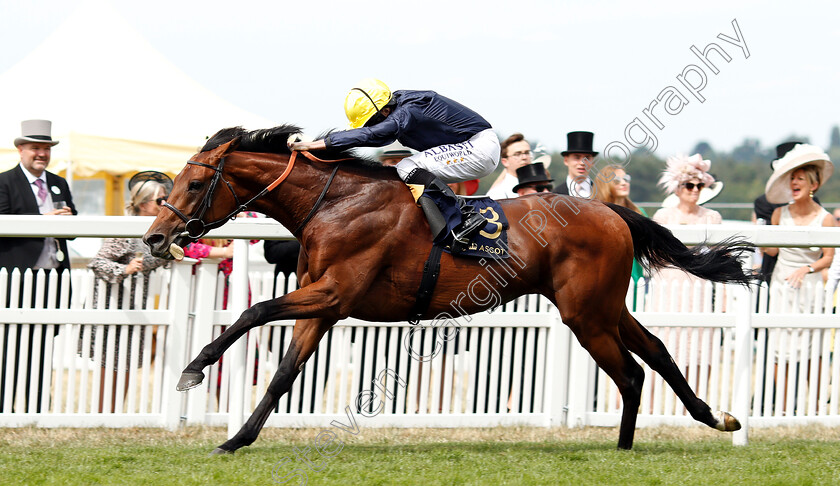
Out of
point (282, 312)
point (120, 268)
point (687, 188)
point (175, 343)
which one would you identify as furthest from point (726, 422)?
point (120, 268)

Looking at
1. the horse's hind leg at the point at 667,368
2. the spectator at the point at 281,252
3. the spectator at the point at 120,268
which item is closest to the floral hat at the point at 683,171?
the horse's hind leg at the point at 667,368

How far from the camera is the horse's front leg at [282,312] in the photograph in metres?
4.82

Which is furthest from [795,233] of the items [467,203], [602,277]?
[467,203]

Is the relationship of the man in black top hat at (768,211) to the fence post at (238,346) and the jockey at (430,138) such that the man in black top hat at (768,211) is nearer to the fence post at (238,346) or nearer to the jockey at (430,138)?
the jockey at (430,138)

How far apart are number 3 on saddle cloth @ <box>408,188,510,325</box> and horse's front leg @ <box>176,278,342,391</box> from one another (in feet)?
1.72

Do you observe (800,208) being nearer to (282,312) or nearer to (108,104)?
(282,312)

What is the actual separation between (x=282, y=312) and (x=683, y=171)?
3.88 m

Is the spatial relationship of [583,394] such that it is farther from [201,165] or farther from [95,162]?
[95,162]

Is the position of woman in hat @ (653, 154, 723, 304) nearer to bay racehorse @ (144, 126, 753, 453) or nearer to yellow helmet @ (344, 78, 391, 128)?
bay racehorse @ (144, 126, 753, 453)

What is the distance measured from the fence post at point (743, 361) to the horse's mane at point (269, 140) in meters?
2.54

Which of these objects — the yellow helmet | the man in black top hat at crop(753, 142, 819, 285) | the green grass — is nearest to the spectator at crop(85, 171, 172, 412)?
the green grass

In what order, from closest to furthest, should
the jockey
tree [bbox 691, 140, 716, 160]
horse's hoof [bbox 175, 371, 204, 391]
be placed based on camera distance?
1. horse's hoof [bbox 175, 371, 204, 391]
2. the jockey
3. tree [bbox 691, 140, 716, 160]

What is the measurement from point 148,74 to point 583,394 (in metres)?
8.55

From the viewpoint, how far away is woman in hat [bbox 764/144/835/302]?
6914 millimetres
